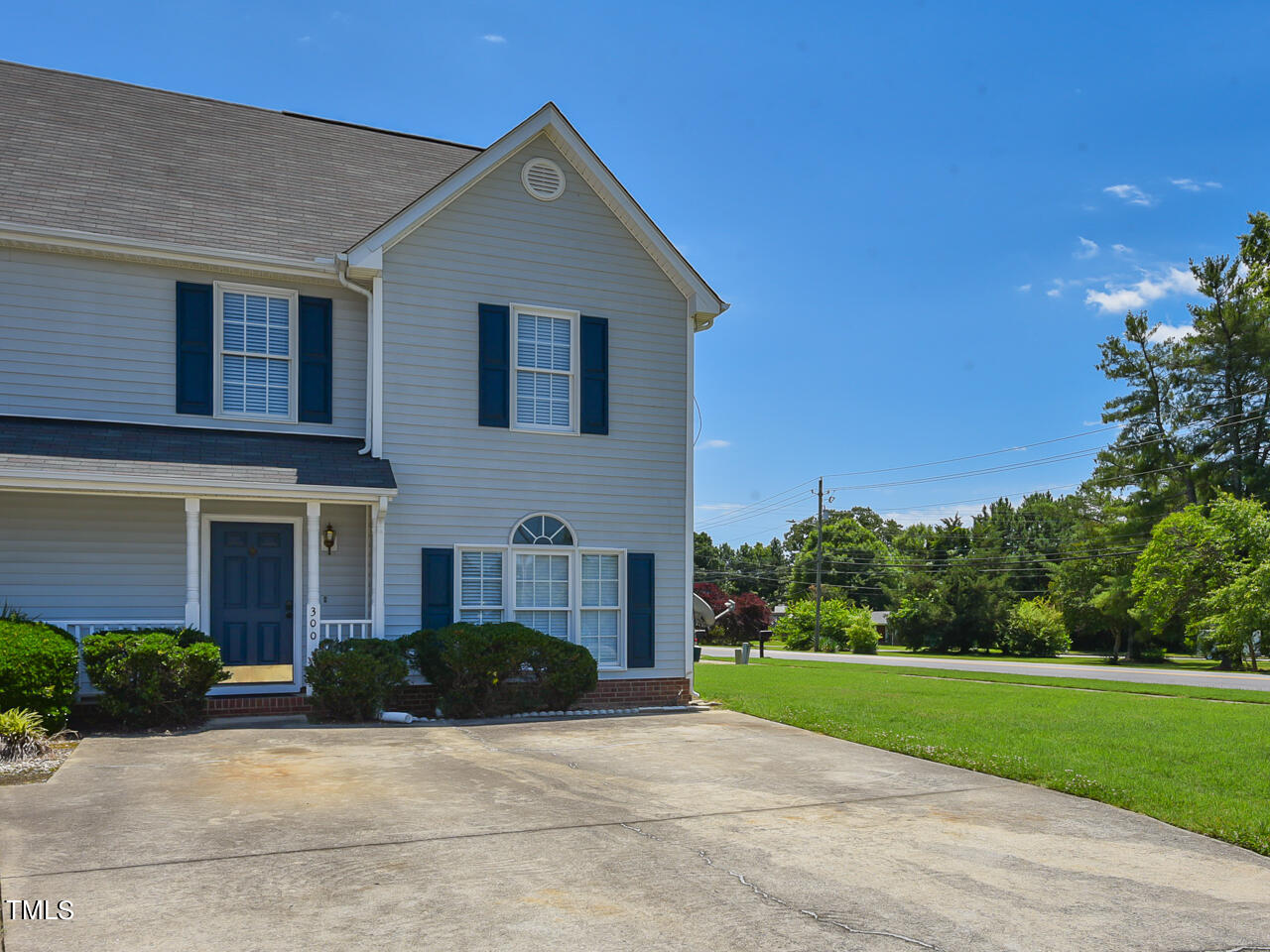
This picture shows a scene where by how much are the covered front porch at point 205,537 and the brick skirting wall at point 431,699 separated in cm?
34

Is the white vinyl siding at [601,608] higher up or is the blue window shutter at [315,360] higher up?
the blue window shutter at [315,360]

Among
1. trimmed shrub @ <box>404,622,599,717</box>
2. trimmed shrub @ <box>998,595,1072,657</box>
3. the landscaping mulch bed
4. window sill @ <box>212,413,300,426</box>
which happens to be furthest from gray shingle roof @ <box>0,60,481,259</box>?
trimmed shrub @ <box>998,595,1072,657</box>

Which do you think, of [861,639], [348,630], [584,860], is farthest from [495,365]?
[861,639]

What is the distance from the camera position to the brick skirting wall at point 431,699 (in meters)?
12.3

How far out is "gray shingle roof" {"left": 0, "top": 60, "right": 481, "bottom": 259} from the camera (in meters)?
13.3

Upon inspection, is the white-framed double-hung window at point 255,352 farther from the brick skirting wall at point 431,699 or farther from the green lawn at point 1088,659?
the green lawn at point 1088,659

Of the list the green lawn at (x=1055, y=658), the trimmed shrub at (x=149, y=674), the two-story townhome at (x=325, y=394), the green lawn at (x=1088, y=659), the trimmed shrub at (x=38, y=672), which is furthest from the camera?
the green lawn at (x=1055, y=658)

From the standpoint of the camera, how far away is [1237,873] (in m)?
6.34

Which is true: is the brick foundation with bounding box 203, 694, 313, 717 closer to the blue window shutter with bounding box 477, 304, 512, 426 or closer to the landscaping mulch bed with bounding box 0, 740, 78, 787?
the landscaping mulch bed with bounding box 0, 740, 78, 787

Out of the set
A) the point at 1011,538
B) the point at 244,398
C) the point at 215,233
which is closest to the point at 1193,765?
the point at 244,398

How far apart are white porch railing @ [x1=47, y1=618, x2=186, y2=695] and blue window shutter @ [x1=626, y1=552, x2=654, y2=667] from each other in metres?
5.93

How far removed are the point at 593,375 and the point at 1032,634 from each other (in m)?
41.9

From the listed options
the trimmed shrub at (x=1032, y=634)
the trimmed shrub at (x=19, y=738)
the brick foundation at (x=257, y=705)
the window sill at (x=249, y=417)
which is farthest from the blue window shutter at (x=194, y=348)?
the trimmed shrub at (x=1032, y=634)

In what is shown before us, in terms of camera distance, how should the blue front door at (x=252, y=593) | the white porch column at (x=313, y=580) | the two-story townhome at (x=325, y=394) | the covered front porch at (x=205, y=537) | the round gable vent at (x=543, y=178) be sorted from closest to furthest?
1. the covered front porch at (x=205, y=537)
2. the two-story townhome at (x=325, y=394)
3. the white porch column at (x=313, y=580)
4. the blue front door at (x=252, y=593)
5. the round gable vent at (x=543, y=178)
